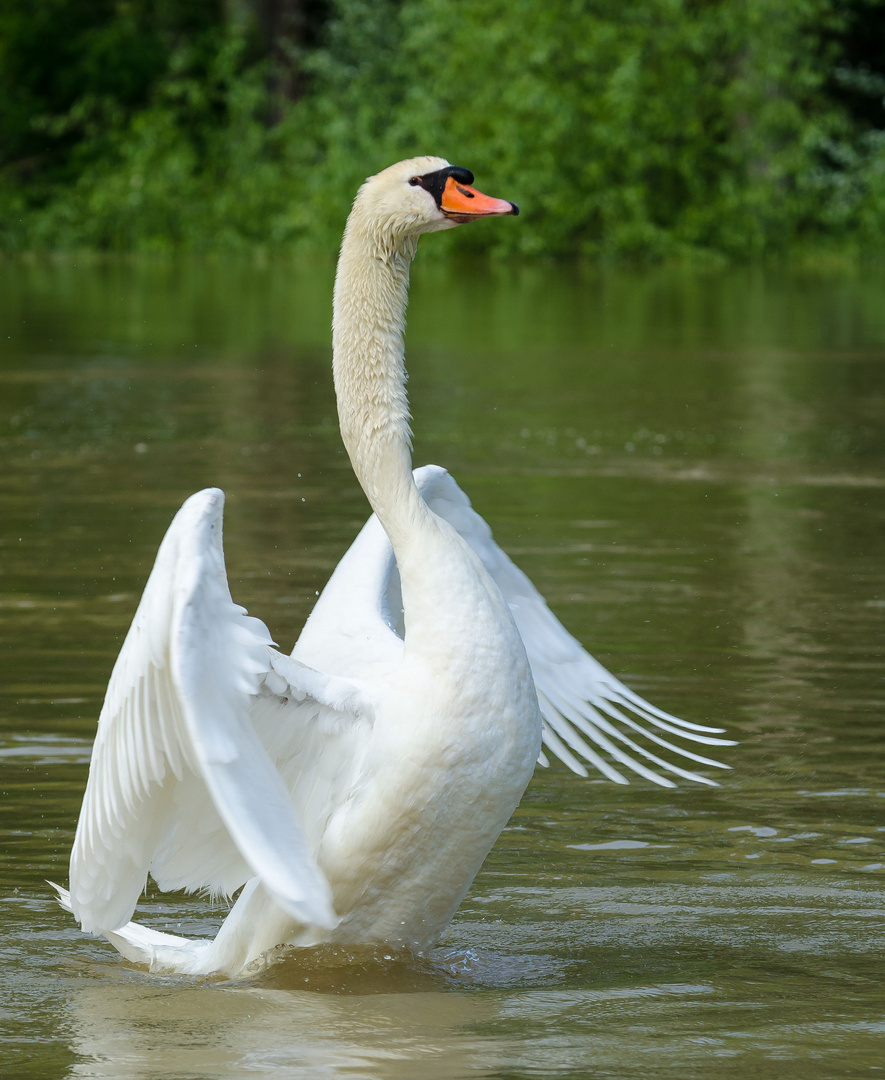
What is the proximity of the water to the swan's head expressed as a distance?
1819 millimetres

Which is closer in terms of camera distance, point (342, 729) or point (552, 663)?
point (342, 729)

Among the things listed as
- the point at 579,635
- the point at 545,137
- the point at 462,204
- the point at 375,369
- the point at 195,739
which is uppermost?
the point at 545,137

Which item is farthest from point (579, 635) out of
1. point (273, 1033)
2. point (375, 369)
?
point (273, 1033)

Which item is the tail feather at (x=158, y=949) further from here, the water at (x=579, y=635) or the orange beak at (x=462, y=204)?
the orange beak at (x=462, y=204)

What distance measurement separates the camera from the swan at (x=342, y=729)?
13.2ft

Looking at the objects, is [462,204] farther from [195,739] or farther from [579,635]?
[579,635]

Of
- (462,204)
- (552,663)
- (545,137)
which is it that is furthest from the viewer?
(545,137)

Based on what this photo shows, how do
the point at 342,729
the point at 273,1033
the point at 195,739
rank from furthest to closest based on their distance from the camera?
1. the point at 342,729
2. the point at 273,1033
3. the point at 195,739

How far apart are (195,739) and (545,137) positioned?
96.2 feet

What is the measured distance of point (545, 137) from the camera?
32.3m

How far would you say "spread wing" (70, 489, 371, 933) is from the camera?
3.94 metres

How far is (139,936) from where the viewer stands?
5.01 metres

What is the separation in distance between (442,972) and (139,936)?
782 millimetres

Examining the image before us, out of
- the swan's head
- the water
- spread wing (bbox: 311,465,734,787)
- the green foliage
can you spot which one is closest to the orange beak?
the swan's head
